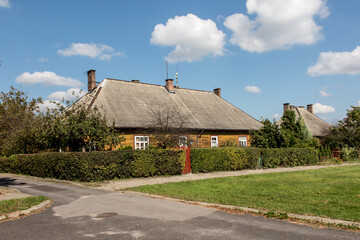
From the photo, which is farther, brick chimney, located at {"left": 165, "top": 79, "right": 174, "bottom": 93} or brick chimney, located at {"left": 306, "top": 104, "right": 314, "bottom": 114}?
brick chimney, located at {"left": 306, "top": 104, "right": 314, "bottom": 114}

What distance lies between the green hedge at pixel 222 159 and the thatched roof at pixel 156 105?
731cm

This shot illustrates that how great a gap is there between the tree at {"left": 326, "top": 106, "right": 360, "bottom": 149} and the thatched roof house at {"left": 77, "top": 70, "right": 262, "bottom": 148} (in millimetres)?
10535

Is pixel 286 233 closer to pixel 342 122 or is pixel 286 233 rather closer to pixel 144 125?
pixel 144 125

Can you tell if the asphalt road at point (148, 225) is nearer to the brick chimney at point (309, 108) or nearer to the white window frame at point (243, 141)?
the white window frame at point (243, 141)

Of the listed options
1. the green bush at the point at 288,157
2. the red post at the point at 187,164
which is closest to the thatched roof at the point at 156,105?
the red post at the point at 187,164

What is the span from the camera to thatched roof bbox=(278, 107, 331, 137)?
45.8 metres

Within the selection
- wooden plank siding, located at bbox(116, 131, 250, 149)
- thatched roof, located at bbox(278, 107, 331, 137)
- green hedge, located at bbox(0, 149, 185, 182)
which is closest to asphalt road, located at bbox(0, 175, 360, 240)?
green hedge, located at bbox(0, 149, 185, 182)

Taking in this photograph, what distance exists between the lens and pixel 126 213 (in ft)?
28.1

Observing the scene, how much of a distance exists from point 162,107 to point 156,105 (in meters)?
0.64

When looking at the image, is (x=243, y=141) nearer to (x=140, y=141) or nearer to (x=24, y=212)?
(x=140, y=141)

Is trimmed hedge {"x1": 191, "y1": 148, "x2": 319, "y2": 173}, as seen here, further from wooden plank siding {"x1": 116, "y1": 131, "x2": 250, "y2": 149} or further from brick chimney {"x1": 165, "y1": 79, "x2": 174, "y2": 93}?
brick chimney {"x1": 165, "y1": 79, "x2": 174, "y2": 93}

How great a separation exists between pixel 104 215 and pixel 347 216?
19.1 feet

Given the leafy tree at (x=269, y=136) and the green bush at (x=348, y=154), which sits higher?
the leafy tree at (x=269, y=136)

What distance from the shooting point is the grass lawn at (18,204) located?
29.8 ft
